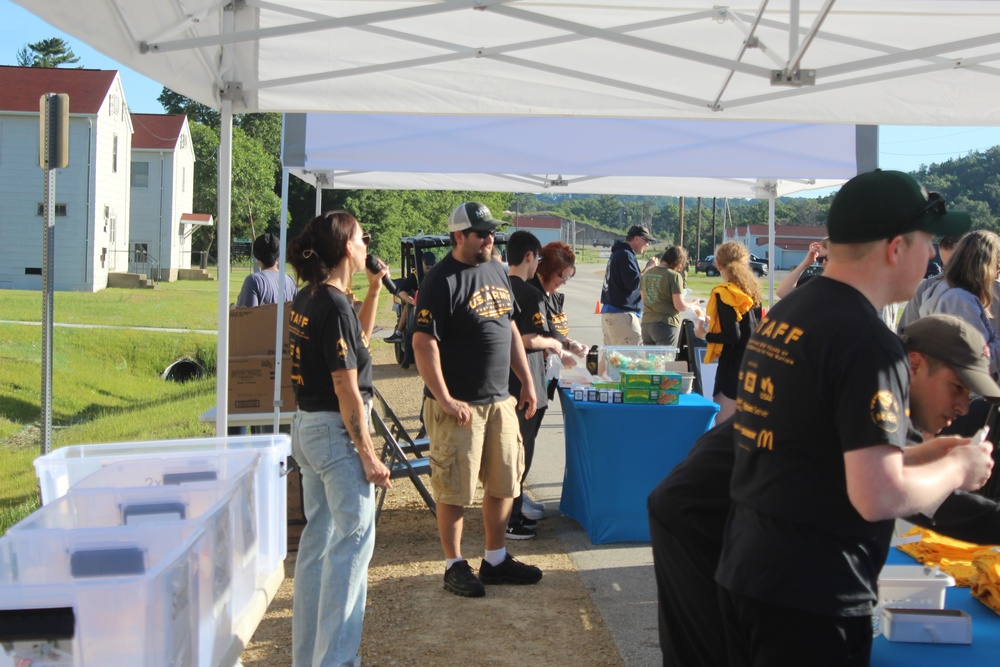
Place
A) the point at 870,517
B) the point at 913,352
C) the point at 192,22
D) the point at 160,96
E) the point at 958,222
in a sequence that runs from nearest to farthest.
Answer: the point at 870,517, the point at 958,222, the point at 913,352, the point at 192,22, the point at 160,96

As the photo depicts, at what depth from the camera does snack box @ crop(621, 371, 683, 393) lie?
5.53m

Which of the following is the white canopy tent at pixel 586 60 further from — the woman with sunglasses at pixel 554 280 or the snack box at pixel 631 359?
the snack box at pixel 631 359

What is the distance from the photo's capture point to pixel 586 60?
16.9ft

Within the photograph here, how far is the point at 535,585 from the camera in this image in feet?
16.6

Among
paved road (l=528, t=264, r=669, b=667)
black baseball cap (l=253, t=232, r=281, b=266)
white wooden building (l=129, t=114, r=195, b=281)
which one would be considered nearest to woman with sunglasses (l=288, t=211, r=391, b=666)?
paved road (l=528, t=264, r=669, b=667)

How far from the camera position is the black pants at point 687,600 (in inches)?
92.0

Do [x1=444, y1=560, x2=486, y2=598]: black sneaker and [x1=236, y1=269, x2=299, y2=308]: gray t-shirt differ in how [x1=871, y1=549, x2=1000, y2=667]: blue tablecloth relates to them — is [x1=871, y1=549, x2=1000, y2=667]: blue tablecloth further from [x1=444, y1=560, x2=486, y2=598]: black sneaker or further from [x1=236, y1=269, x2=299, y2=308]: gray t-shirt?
[x1=236, y1=269, x2=299, y2=308]: gray t-shirt

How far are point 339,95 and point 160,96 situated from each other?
8239 cm

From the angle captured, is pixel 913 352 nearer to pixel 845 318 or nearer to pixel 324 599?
pixel 845 318

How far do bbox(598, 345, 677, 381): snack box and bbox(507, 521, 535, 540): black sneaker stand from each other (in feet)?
3.76

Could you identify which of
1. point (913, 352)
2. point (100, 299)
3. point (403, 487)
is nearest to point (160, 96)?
point (100, 299)

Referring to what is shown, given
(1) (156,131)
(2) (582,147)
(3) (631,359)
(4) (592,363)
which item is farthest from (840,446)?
(1) (156,131)

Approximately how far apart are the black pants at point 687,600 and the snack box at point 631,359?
11.1 ft

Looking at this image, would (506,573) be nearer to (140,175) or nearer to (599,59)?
(599,59)
